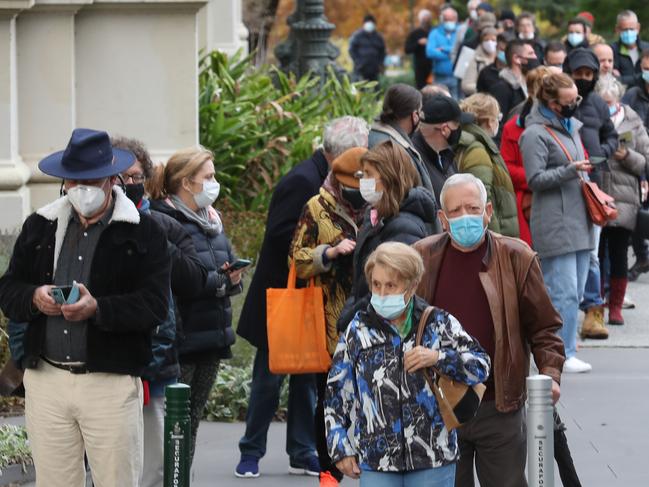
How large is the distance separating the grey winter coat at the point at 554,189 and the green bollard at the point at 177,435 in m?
5.17

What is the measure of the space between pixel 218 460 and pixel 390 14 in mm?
47797

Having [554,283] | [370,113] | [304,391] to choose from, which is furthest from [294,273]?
[370,113]

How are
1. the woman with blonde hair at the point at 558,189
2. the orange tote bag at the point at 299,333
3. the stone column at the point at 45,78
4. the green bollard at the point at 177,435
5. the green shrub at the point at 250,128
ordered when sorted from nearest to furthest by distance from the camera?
the green bollard at the point at 177,435
the orange tote bag at the point at 299,333
the woman with blonde hair at the point at 558,189
the stone column at the point at 45,78
the green shrub at the point at 250,128

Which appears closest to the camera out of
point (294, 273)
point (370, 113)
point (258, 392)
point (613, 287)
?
point (294, 273)

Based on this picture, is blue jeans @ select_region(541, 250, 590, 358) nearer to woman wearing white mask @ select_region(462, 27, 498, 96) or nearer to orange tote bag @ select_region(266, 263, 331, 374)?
orange tote bag @ select_region(266, 263, 331, 374)

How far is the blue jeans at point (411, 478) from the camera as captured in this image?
574cm

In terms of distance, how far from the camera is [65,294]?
608 cm

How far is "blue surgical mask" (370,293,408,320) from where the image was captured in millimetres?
5688

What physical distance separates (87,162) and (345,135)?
1985 millimetres

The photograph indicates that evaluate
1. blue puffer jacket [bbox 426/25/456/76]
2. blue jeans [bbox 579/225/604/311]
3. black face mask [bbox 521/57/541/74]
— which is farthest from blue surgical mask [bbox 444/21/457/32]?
blue jeans [bbox 579/225/604/311]

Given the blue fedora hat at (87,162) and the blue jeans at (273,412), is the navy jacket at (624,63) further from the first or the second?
the blue fedora hat at (87,162)

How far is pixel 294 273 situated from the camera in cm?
791

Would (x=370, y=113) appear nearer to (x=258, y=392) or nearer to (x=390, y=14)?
(x=258, y=392)

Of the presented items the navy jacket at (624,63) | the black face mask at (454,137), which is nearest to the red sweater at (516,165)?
the black face mask at (454,137)
